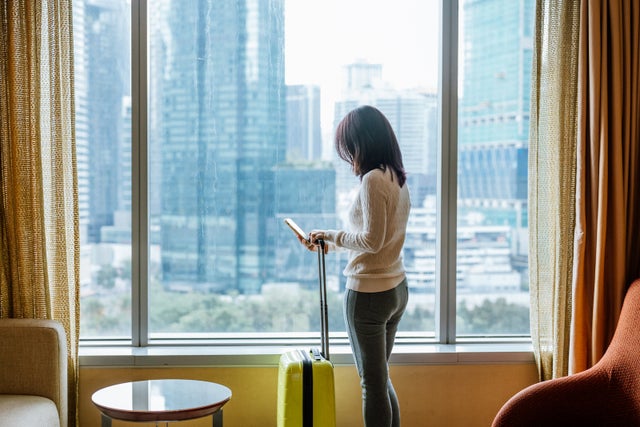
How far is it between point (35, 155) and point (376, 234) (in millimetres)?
1452

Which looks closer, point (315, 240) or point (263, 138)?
point (315, 240)

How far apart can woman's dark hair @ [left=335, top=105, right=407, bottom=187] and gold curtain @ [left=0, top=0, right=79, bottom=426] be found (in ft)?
3.94

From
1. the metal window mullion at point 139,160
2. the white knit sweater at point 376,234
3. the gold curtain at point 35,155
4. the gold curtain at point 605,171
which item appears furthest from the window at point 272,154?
the white knit sweater at point 376,234

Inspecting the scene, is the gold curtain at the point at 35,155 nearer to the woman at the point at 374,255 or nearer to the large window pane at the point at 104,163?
the large window pane at the point at 104,163

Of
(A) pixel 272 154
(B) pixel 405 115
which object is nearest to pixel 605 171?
(B) pixel 405 115

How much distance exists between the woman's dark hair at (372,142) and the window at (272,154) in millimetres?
628

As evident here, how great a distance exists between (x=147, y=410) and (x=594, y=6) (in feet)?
7.66

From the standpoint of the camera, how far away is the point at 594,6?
9.04ft

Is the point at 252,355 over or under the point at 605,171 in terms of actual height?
under

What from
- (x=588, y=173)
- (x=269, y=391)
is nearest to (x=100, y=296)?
(x=269, y=391)

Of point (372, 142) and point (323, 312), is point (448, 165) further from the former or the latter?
point (323, 312)

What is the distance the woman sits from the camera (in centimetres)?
241

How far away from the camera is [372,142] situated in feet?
7.98

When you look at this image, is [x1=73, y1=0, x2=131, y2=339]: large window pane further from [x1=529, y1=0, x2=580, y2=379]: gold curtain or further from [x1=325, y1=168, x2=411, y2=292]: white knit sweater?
[x1=529, y1=0, x2=580, y2=379]: gold curtain
